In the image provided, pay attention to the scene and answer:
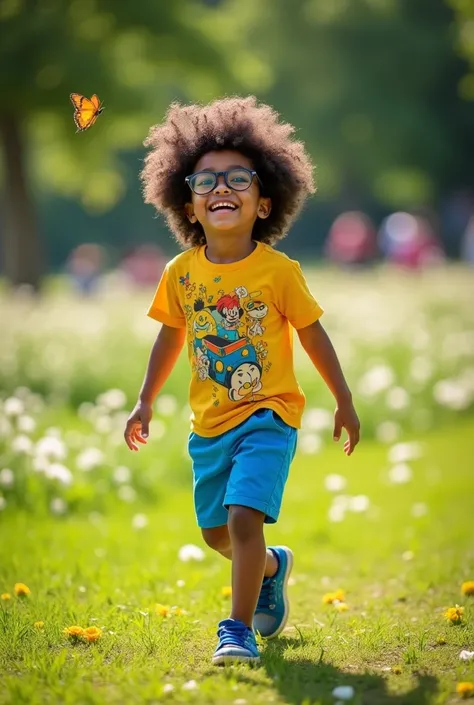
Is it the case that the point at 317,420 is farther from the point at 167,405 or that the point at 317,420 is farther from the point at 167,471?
the point at 167,471

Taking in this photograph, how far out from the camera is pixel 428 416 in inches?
411

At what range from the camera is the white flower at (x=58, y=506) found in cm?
675

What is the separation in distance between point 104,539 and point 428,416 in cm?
492

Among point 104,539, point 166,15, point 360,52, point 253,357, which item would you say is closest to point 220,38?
point 166,15

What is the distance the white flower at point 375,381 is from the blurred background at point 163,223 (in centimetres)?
2

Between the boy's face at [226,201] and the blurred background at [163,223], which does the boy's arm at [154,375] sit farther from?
the blurred background at [163,223]

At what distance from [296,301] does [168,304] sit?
1.82ft

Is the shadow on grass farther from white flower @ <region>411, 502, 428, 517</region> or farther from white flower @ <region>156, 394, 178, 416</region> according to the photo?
white flower @ <region>156, 394, 178, 416</region>

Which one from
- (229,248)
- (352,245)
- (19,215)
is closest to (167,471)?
(229,248)

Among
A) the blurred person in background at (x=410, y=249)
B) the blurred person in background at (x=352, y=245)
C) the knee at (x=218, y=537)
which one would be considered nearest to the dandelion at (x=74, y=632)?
the knee at (x=218, y=537)

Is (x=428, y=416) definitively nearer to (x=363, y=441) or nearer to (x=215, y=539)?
(x=363, y=441)

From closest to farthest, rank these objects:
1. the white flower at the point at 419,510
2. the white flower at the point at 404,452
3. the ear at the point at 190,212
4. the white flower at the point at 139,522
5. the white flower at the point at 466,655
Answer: the white flower at the point at 466,655, the ear at the point at 190,212, the white flower at the point at 139,522, the white flower at the point at 419,510, the white flower at the point at 404,452

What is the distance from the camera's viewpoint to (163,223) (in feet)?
34.0

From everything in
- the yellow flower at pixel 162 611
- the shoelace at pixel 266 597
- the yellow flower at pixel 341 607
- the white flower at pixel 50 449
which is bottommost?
the yellow flower at pixel 162 611
